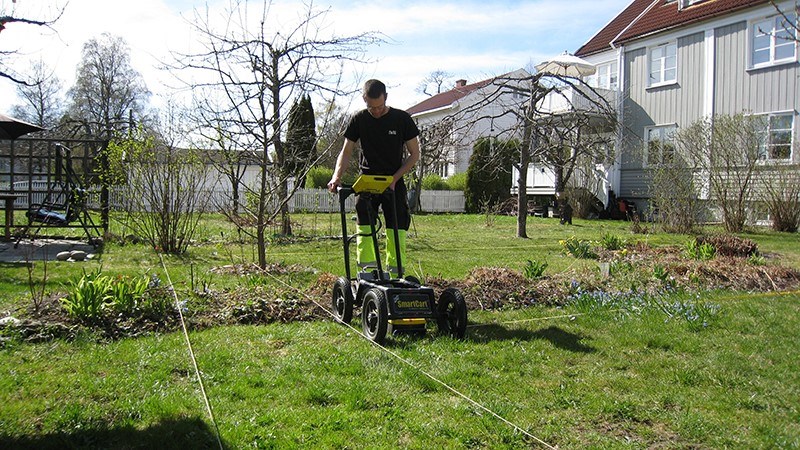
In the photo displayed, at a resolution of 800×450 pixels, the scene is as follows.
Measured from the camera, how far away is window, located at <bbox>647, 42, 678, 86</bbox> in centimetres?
2072

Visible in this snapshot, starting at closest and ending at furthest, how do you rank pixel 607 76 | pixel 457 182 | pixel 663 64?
pixel 663 64
pixel 607 76
pixel 457 182

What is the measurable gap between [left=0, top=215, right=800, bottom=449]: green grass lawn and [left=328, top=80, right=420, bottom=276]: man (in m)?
0.80

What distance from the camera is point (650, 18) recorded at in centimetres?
2202

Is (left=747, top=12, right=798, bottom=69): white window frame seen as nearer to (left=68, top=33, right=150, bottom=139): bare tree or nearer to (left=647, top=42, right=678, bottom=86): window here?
(left=647, top=42, right=678, bottom=86): window

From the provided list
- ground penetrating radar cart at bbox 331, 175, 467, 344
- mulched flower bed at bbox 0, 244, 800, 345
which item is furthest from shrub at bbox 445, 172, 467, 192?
ground penetrating radar cart at bbox 331, 175, 467, 344

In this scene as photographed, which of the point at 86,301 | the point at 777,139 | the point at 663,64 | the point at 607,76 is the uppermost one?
the point at 607,76

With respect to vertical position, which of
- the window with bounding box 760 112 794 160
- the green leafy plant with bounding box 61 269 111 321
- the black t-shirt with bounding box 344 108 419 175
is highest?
the window with bounding box 760 112 794 160

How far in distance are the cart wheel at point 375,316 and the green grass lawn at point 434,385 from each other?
10 cm

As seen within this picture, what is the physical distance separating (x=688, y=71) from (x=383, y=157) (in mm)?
18053

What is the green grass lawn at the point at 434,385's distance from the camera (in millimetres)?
2824

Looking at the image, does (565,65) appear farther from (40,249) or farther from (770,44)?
(40,249)

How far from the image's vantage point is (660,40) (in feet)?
69.1

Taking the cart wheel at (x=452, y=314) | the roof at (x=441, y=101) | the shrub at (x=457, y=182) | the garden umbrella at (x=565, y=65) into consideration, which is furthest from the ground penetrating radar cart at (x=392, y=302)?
the roof at (x=441, y=101)

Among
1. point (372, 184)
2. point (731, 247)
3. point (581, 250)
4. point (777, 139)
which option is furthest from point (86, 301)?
point (777, 139)
